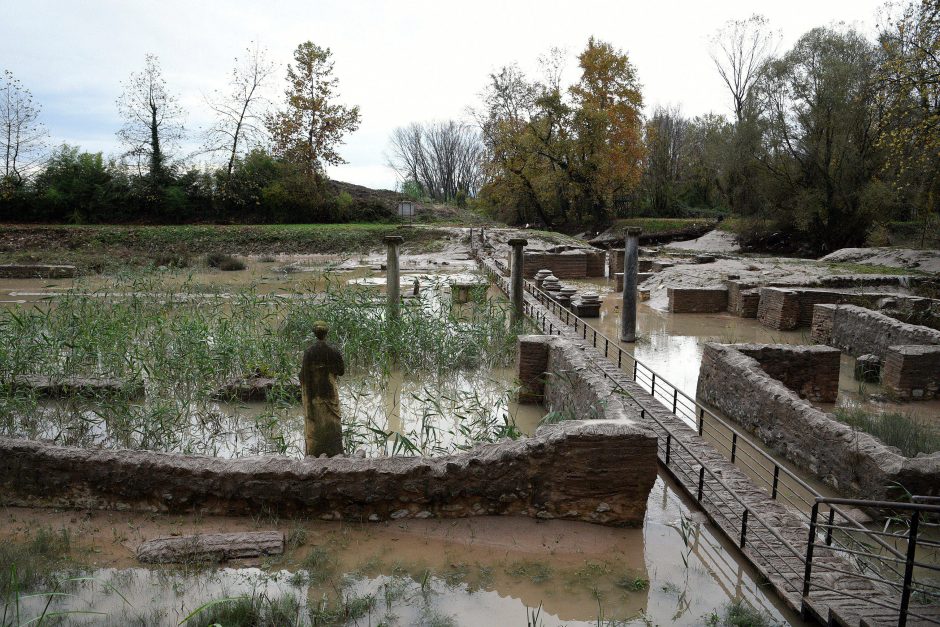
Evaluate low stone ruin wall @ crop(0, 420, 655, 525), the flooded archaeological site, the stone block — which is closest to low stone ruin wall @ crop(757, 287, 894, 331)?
the stone block

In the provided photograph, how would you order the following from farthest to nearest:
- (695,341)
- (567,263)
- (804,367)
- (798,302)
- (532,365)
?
(567,263), (798,302), (695,341), (804,367), (532,365)

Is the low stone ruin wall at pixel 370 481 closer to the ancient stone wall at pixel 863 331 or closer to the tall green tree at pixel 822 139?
the ancient stone wall at pixel 863 331

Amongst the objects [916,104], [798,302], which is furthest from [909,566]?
[916,104]

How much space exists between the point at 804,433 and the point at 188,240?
100 feet

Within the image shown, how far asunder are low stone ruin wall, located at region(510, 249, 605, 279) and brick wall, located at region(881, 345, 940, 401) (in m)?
15.0

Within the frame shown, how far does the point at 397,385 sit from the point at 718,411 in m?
4.76

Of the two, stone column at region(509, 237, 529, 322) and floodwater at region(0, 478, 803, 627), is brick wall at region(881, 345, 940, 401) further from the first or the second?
stone column at region(509, 237, 529, 322)

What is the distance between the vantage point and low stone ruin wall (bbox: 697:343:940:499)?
5.98m

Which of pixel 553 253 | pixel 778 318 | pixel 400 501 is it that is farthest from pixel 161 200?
pixel 400 501

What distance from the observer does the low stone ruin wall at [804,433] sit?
598cm

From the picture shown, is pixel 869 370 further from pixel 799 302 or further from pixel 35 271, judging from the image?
pixel 35 271

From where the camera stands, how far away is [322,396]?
6562mm

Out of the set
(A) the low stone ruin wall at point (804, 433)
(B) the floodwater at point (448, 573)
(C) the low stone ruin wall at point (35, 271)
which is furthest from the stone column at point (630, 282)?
(C) the low stone ruin wall at point (35, 271)

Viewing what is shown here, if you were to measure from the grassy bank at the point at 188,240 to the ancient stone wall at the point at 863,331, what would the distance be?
20.9 metres
